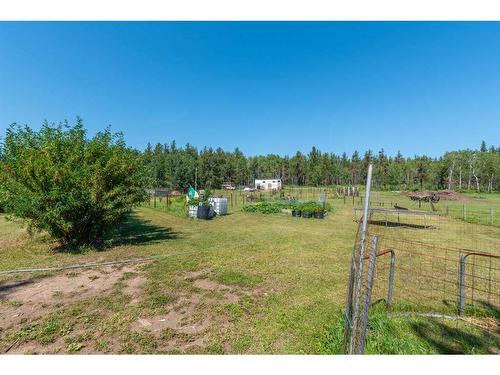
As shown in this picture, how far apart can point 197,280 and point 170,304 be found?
140cm

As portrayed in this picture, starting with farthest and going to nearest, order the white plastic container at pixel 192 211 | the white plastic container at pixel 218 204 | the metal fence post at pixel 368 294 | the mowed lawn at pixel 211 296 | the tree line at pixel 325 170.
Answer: the tree line at pixel 325 170, the white plastic container at pixel 218 204, the white plastic container at pixel 192 211, the mowed lawn at pixel 211 296, the metal fence post at pixel 368 294

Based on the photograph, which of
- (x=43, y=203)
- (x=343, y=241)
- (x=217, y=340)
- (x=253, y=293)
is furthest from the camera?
(x=343, y=241)

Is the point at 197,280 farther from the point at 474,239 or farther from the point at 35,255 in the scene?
the point at 474,239

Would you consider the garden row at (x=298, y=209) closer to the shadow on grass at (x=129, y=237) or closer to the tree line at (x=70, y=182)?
the shadow on grass at (x=129, y=237)

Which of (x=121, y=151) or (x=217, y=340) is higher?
(x=121, y=151)

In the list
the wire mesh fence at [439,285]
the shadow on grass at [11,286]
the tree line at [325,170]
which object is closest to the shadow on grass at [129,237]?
the shadow on grass at [11,286]

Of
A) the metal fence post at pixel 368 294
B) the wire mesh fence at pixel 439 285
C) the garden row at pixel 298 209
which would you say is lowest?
the wire mesh fence at pixel 439 285

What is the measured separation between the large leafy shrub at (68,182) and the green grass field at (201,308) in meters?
1.09

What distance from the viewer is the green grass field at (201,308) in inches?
154

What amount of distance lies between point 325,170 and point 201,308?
87583 mm

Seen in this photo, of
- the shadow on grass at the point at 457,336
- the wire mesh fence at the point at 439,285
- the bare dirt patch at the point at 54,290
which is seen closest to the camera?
the shadow on grass at the point at 457,336

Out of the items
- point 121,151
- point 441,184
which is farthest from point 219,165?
point 121,151

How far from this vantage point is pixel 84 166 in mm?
9414

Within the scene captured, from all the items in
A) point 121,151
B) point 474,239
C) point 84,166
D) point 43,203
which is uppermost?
point 121,151
